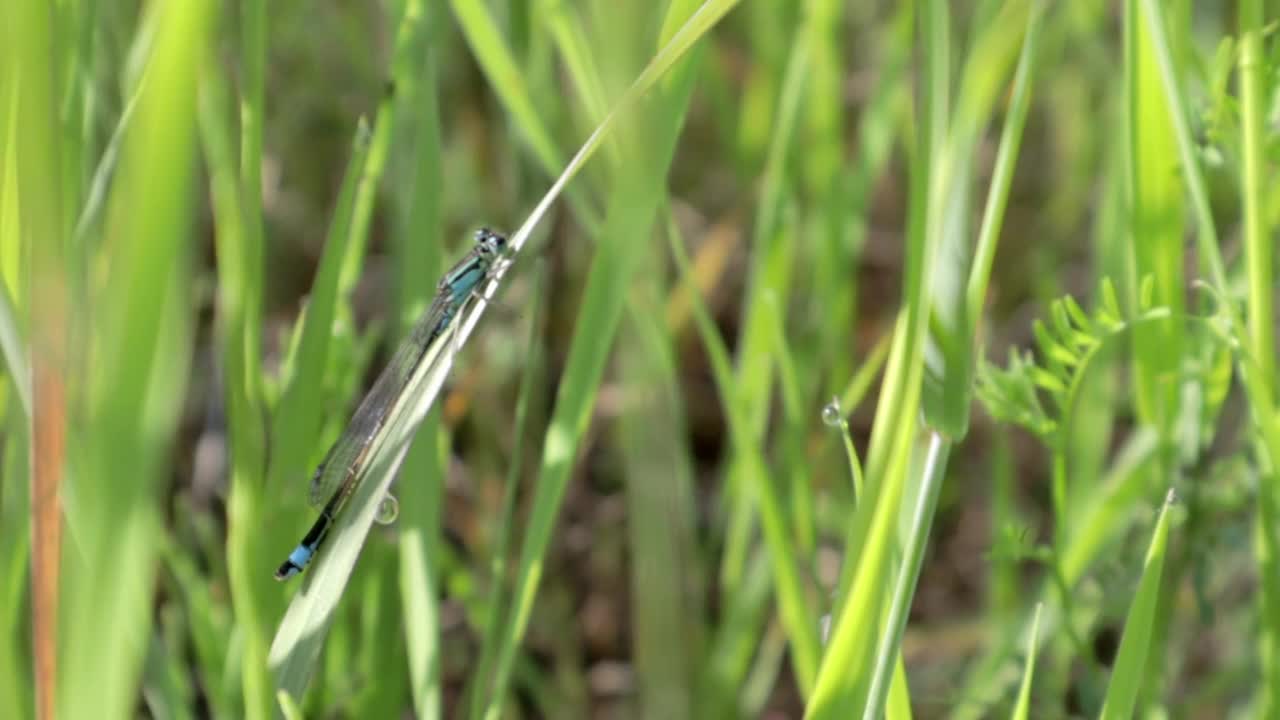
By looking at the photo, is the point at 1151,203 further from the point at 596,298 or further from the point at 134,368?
the point at 134,368

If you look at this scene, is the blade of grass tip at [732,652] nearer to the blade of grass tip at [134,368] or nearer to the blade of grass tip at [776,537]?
the blade of grass tip at [776,537]

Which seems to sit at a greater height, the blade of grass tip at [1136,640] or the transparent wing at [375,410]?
the transparent wing at [375,410]

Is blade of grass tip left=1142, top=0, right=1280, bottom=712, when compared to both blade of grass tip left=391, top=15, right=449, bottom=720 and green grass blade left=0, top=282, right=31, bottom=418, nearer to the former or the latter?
blade of grass tip left=391, top=15, right=449, bottom=720

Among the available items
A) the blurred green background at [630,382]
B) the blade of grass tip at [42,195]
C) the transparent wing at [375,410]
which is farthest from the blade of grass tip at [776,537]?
the blade of grass tip at [42,195]

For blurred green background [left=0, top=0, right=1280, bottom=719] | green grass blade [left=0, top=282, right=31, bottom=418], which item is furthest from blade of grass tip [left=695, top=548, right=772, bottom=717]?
green grass blade [left=0, top=282, right=31, bottom=418]

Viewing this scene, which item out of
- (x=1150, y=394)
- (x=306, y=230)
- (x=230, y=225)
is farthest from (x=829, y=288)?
(x=306, y=230)

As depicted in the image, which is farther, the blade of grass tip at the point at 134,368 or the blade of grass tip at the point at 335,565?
the blade of grass tip at the point at 335,565
